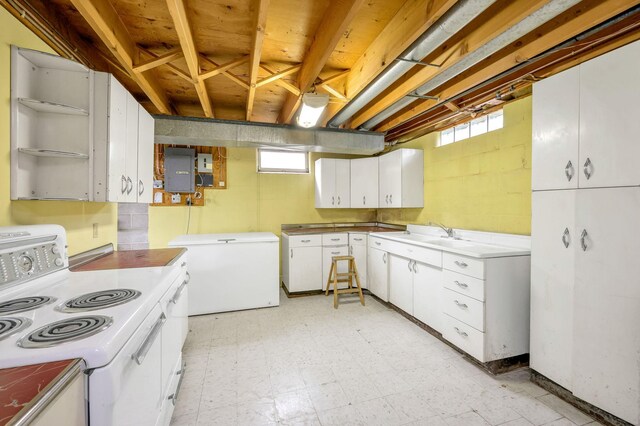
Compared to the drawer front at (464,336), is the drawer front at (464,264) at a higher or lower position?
higher

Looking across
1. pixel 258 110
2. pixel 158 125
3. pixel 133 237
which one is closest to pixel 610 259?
pixel 258 110

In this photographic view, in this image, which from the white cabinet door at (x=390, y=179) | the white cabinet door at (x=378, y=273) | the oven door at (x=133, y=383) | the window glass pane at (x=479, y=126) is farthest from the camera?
the white cabinet door at (x=390, y=179)

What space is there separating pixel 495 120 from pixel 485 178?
0.60 m

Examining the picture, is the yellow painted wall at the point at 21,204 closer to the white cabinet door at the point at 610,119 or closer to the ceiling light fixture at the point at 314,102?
the ceiling light fixture at the point at 314,102

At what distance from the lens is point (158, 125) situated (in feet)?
10.1

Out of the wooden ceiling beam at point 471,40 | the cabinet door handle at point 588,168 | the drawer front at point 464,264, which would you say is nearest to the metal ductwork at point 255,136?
the wooden ceiling beam at point 471,40

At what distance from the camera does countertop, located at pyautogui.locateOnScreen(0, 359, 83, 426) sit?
23.1 inches

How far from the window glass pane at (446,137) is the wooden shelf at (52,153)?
361 cm

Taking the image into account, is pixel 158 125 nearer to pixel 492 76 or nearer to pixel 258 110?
pixel 258 110

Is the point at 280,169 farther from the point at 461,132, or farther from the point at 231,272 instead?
the point at 461,132

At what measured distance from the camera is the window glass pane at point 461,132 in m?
3.29

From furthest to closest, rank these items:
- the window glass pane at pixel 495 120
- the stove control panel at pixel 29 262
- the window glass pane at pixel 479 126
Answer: the window glass pane at pixel 479 126, the window glass pane at pixel 495 120, the stove control panel at pixel 29 262

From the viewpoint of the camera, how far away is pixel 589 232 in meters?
1.74

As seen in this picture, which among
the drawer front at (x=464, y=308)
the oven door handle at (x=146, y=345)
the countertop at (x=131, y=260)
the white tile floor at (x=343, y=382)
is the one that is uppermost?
the countertop at (x=131, y=260)
